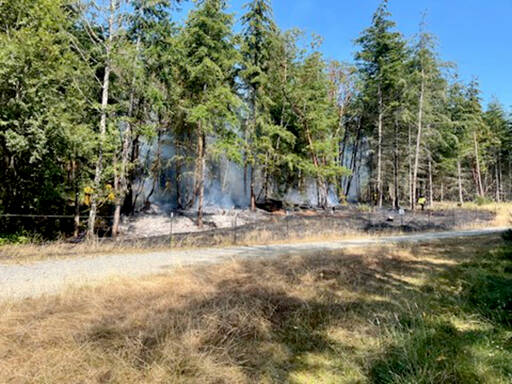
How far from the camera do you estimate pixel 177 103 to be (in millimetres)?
12430

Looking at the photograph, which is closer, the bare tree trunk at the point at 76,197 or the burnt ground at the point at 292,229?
the burnt ground at the point at 292,229

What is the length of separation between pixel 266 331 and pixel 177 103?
38.0 feet

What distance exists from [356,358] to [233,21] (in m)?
13.9

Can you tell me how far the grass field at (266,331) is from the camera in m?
2.20

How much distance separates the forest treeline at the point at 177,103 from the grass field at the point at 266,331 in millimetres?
7352

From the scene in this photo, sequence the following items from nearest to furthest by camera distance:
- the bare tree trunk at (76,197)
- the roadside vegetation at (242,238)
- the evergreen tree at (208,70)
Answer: the roadside vegetation at (242,238), the bare tree trunk at (76,197), the evergreen tree at (208,70)

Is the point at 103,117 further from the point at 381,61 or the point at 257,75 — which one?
the point at 381,61

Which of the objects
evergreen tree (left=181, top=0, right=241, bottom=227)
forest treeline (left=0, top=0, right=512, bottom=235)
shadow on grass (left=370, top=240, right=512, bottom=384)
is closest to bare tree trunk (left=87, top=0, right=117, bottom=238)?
forest treeline (left=0, top=0, right=512, bottom=235)

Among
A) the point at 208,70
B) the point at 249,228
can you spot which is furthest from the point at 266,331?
the point at 208,70

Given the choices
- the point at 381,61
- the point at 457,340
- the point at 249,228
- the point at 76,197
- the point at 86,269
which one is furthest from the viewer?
the point at 381,61

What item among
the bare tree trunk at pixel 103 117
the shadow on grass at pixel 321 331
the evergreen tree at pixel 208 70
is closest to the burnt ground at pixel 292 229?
the bare tree trunk at pixel 103 117

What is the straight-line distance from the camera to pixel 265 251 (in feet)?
24.6

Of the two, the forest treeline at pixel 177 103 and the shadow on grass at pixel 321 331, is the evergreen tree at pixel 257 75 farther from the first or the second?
the shadow on grass at pixel 321 331

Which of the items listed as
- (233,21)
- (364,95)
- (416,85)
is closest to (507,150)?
(416,85)
